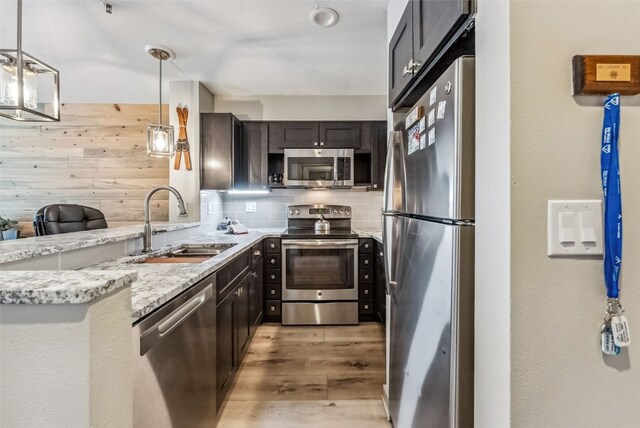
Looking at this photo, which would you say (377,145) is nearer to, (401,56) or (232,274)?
(401,56)

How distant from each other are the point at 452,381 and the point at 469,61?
919 millimetres

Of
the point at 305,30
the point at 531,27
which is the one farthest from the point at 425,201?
the point at 305,30

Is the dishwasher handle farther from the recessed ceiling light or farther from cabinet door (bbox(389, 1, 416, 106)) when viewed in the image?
the recessed ceiling light

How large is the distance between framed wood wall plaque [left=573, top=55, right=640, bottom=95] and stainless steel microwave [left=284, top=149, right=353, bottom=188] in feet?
8.47

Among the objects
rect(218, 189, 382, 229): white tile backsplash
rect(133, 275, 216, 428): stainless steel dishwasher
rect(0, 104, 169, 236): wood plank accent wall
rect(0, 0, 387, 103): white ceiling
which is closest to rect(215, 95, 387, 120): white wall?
rect(0, 0, 387, 103): white ceiling

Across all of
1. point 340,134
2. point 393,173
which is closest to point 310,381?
point 393,173

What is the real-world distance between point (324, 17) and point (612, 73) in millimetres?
1849

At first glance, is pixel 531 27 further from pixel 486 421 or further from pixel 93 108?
pixel 93 108

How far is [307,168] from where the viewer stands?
10.6 ft

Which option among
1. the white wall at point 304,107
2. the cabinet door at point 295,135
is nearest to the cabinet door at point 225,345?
the cabinet door at point 295,135

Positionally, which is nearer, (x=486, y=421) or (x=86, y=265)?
(x=486, y=421)

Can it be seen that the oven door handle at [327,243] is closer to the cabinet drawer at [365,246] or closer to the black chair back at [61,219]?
the cabinet drawer at [365,246]

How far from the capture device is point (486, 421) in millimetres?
769

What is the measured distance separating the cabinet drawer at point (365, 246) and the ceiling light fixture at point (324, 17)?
1.89 m
